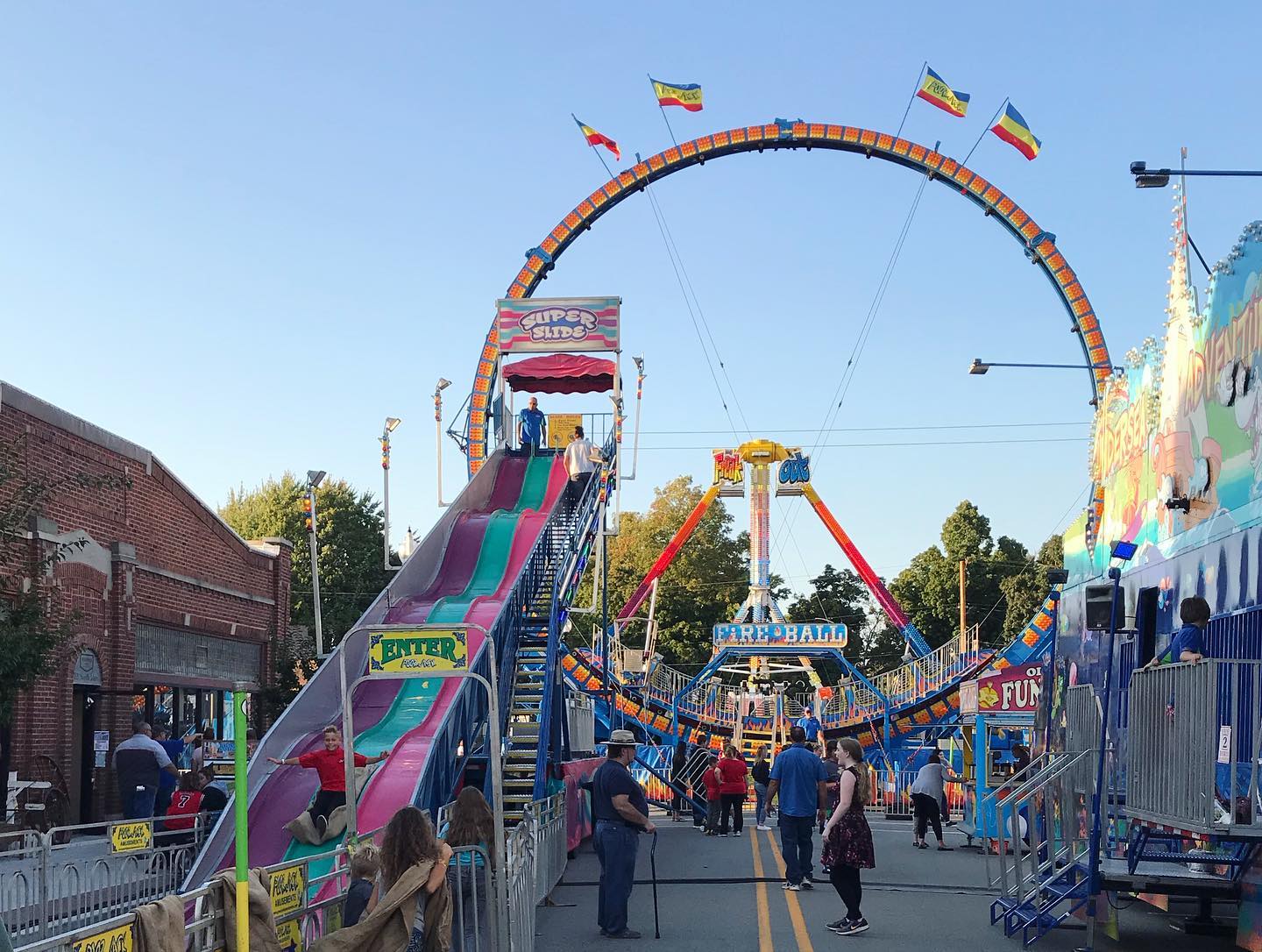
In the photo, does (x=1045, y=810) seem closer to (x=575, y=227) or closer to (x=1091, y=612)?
(x=1091, y=612)

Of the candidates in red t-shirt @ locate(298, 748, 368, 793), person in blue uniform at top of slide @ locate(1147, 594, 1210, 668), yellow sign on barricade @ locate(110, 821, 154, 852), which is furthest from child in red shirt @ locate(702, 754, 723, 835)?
person in blue uniform at top of slide @ locate(1147, 594, 1210, 668)

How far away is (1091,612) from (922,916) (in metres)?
3.65

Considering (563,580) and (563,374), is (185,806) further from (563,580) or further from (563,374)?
(563,374)

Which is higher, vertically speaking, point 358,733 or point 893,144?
point 893,144

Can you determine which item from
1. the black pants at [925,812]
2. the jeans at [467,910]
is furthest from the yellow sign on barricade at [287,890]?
the black pants at [925,812]

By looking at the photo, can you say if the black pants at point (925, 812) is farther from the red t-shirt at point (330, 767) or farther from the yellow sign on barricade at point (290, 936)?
the yellow sign on barricade at point (290, 936)

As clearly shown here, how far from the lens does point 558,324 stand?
3072cm

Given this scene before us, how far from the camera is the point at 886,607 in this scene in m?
50.1

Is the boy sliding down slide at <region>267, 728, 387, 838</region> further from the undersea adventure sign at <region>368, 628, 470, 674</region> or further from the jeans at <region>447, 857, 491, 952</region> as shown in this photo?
the undersea adventure sign at <region>368, 628, 470, 674</region>

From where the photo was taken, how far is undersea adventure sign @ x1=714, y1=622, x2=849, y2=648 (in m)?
44.8

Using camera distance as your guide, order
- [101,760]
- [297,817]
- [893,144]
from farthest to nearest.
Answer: [893,144] < [101,760] < [297,817]

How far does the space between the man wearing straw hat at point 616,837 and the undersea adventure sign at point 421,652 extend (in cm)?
230

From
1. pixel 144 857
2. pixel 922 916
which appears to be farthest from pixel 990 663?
pixel 144 857

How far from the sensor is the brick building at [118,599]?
69.6ft
